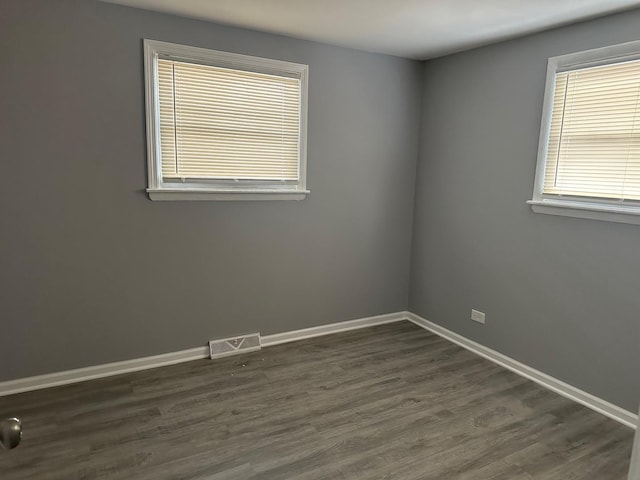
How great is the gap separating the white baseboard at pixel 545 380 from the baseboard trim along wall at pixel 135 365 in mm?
828

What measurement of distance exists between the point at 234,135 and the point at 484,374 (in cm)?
263

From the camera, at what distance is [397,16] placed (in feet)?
9.30

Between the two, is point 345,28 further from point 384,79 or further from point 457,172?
point 457,172

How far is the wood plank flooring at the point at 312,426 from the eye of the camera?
2217mm

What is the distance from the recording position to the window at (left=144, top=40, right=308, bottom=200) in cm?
302

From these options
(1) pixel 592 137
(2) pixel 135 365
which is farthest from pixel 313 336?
(1) pixel 592 137

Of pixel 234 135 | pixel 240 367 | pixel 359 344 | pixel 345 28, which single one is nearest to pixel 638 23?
pixel 345 28

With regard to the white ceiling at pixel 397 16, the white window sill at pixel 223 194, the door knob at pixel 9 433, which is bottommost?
the door knob at pixel 9 433

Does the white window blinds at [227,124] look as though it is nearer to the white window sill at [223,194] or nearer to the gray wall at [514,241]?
the white window sill at [223,194]

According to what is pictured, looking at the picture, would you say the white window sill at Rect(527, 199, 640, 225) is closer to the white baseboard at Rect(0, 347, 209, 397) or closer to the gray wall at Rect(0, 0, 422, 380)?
the gray wall at Rect(0, 0, 422, 380)

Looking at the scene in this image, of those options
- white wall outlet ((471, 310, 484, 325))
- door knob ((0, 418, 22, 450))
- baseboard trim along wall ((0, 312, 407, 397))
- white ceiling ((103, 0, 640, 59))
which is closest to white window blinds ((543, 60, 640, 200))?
white ceiling ((103, 0, 640, 59))

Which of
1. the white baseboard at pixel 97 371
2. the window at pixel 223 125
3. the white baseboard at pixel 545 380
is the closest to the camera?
the white baseboard at pixel 545 380

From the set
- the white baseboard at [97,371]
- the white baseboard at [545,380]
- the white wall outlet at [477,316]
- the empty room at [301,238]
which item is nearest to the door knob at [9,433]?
the empty room at [301,238]

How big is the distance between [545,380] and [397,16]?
2.74 metres
